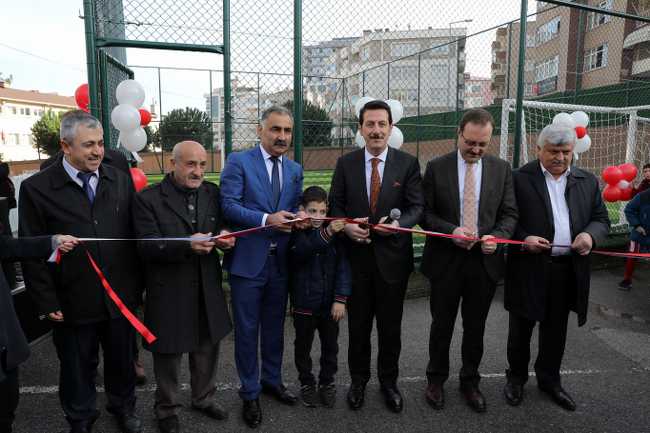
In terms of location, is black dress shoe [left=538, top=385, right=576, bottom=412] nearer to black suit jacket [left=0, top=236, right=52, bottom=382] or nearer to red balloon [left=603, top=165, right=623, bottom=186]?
black suit jacket [left=0, top=236, right=52, bottom=382]

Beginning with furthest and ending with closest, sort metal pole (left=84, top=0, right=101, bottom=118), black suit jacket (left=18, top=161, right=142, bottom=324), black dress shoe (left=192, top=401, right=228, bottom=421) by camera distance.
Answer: metal pole (left=84, top=0, right=101, bottom=118) < black dress shoe (left=192, top=401, right=228, bottom=421) < black suit jacket (left=18, top=161, right=142, bottom=324)

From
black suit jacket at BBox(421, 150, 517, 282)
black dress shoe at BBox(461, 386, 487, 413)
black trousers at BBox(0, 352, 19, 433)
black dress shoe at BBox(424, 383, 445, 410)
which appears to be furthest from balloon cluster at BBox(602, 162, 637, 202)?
black trousers at BBox(0, 352, 19, 433)

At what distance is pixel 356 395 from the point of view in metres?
3.25

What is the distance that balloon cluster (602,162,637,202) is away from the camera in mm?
6348

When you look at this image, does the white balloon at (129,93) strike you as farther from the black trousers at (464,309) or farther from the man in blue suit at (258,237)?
the black trousers at (464,309)

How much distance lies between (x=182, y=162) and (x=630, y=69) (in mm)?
34685

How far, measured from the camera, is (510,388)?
3.38 meters

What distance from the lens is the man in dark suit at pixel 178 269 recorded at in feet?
9.13

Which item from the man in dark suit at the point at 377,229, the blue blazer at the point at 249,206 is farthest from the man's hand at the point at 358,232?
the blue blazer at the point at 249,206

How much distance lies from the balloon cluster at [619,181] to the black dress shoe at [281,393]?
544cm

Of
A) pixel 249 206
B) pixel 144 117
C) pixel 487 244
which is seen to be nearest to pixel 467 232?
pixel 487 244

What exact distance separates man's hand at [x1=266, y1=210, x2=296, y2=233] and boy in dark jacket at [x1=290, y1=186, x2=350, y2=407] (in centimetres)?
13

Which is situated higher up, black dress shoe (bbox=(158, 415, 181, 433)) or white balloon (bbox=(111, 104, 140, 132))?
white balloon (bbox=(111, 104, 140, 132))

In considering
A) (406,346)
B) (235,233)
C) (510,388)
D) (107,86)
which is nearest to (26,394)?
(235,233)
